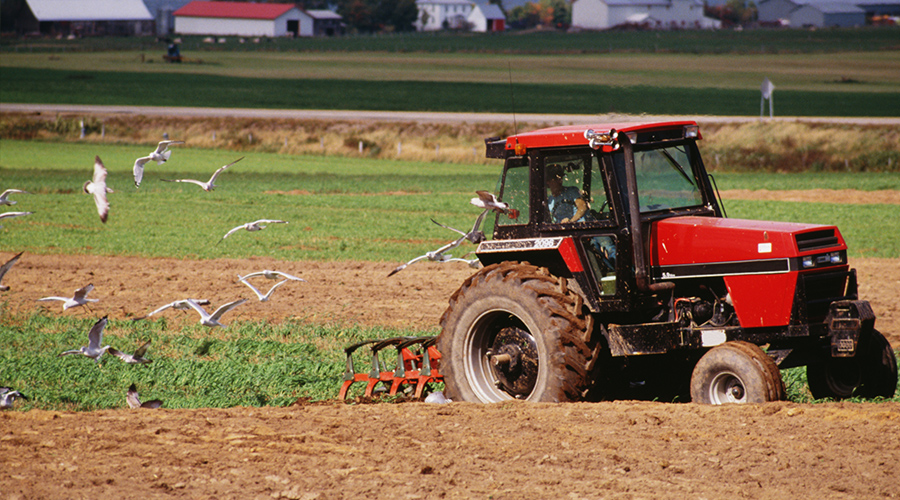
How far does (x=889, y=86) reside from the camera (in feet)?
223

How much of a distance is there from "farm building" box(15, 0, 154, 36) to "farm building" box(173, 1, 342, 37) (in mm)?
5520

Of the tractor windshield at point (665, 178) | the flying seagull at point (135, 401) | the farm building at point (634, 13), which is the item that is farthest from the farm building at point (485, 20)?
the flying seagull at point (135, 401)

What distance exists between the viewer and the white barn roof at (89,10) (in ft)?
340

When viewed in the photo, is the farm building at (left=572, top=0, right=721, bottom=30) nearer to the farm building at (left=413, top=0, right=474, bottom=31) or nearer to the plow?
the farm building at (left=413, top=0, right=474, bottom=31)

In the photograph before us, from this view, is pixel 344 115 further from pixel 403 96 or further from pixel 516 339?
pixel 516 339

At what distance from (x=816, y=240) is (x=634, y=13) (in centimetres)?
13940

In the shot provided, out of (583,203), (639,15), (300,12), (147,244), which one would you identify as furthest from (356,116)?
(639,15)

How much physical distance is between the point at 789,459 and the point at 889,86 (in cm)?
6923

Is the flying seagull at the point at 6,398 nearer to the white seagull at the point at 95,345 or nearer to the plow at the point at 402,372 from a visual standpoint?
the white seagull at the point at 95,345

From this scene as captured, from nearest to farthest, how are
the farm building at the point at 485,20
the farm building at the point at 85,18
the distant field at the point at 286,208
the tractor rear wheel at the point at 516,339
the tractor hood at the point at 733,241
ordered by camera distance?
1. the tractor hood at the point at 733,241
2. the tractor rear wheel at the point at 516,339
3. the distant field at the point at 286,208
4. the farm building at the point at 85,18
5. the farm building at the point at 485,20

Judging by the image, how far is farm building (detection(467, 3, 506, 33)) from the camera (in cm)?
14838

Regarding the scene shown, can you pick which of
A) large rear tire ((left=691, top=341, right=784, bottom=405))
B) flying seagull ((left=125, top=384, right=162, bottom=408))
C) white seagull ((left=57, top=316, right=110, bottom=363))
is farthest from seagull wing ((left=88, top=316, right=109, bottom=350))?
large rear tire ((left=691, top=341, right=784, bottom=405))

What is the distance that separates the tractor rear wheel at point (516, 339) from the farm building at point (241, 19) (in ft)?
386

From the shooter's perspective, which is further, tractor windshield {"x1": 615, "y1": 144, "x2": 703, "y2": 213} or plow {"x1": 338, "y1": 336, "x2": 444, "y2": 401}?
plow {"x1": 338, "y1": 336, "x2": 444, "y2": 401}
